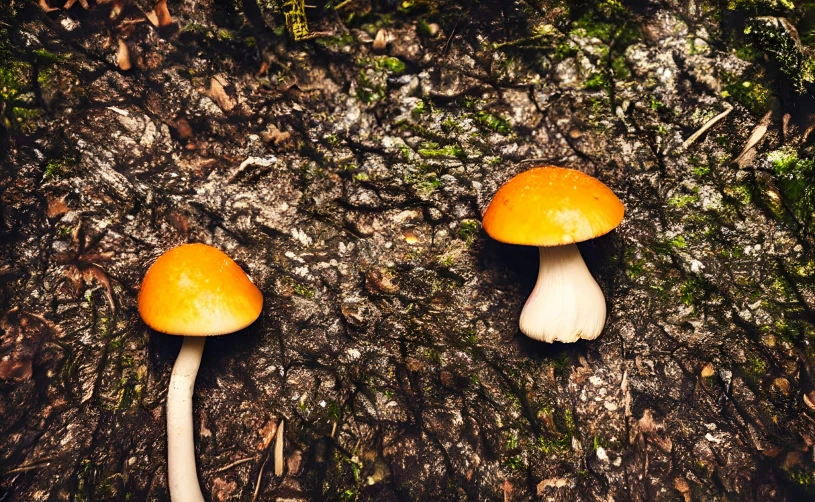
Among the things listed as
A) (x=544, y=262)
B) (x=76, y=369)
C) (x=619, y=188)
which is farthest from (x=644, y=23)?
(x=76, y=369)

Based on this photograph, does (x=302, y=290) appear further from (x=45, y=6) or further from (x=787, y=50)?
(x=787, y=50)

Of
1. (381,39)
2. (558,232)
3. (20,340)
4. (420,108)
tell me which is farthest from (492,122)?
(20,340)

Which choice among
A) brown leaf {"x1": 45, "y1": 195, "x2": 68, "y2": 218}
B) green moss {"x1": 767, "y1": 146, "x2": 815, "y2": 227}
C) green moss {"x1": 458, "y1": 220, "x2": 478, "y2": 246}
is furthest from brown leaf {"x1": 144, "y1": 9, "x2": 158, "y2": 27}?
green moss {"x1": 767, "y1": 146, "x2": 815, "y2": 227}

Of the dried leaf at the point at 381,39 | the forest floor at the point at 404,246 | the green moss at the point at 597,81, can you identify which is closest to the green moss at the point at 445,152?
the forest floor at the point at 404,246

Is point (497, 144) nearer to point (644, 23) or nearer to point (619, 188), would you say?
point (619, 188)

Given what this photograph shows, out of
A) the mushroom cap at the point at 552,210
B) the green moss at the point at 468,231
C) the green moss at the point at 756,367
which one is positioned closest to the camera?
the mushroom cap at the point at 552,210

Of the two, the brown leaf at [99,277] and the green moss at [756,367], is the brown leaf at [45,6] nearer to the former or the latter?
the brown leaf at [99,277]
